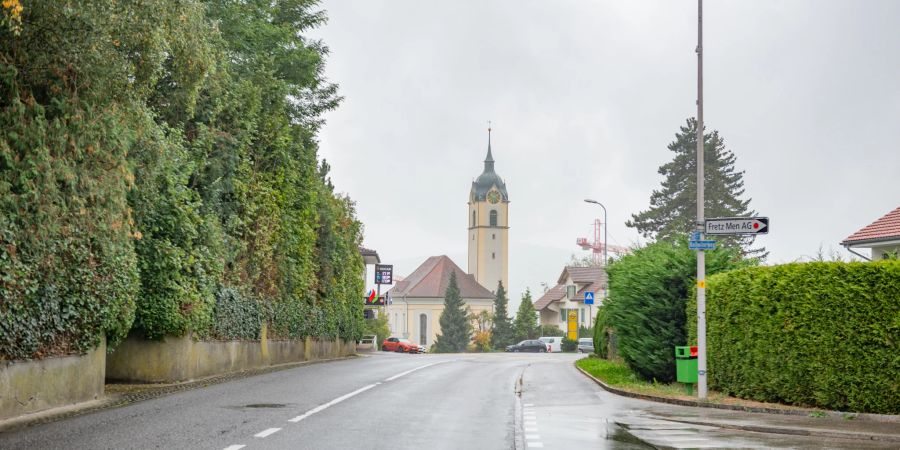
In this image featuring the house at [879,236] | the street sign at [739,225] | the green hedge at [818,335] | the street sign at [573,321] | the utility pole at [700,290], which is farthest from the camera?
the street sign at [573,321]

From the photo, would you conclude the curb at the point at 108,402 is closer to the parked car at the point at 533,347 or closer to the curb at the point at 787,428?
the curb at the point at 787,428

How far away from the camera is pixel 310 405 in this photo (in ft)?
55.4

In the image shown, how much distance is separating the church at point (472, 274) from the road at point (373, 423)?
110951 millimetres

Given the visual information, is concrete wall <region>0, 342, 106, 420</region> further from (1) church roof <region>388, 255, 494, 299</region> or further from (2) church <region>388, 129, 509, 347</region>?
(1) church roof <region>388, 255, 494, 299</region>

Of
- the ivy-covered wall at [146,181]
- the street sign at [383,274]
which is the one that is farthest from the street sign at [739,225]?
the street sign at [383,274]

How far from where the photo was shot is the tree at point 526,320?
115m

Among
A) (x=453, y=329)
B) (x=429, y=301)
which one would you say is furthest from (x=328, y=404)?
(x=429, y=301)

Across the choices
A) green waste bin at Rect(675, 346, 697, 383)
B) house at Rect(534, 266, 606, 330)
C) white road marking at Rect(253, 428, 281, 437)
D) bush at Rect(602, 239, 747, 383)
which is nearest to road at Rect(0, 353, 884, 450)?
white road marking at Rect(253, 428, 281, 437)

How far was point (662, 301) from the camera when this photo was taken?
2400cm

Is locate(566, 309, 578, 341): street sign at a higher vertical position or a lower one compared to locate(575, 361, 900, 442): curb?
higher

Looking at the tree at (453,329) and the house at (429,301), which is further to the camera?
the house at (429,301)

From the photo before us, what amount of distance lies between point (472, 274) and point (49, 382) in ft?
479

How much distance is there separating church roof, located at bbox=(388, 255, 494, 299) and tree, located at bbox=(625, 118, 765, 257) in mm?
62177

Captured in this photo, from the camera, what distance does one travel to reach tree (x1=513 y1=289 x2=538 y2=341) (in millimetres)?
115375
